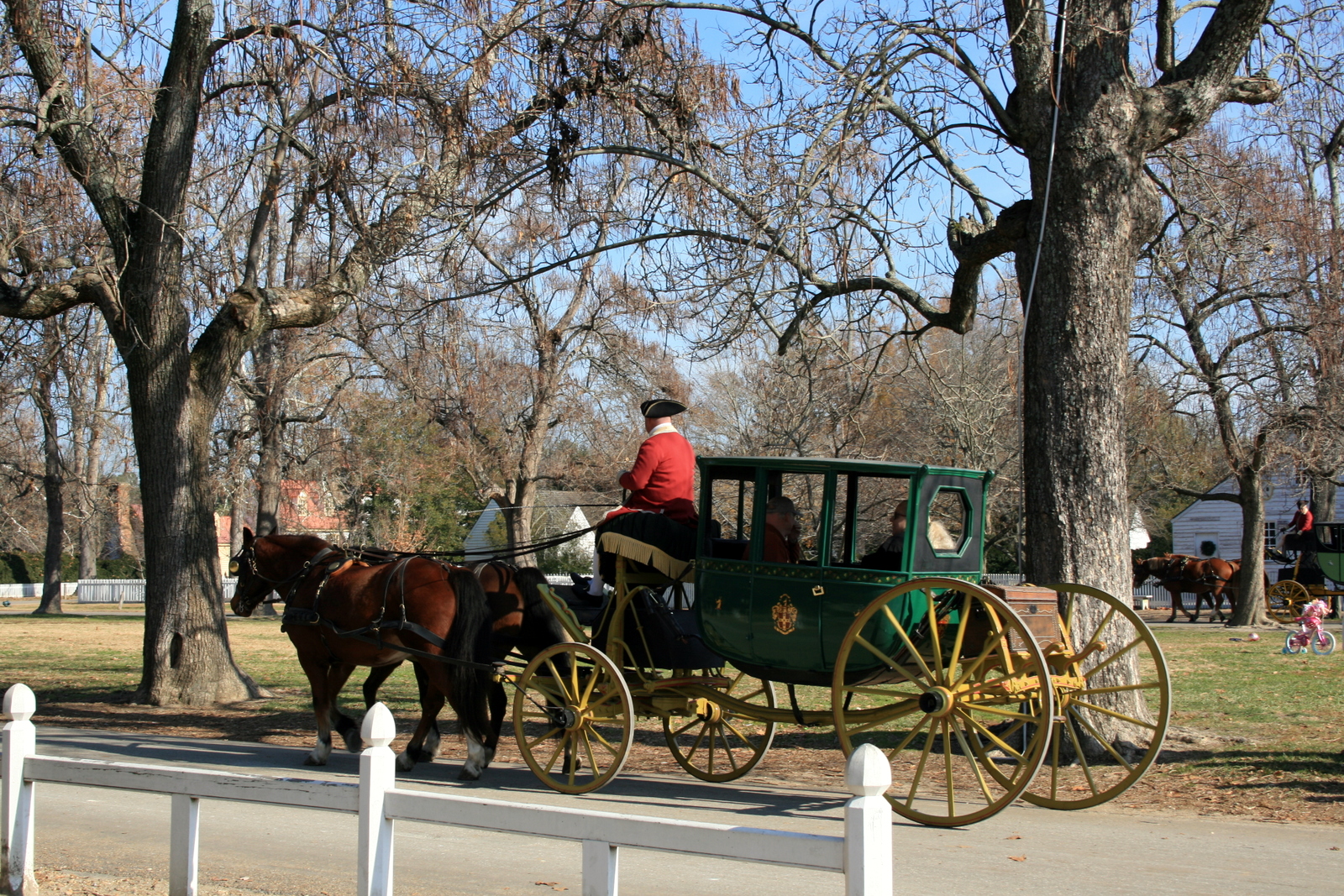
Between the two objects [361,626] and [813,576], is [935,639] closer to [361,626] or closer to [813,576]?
[813,576]

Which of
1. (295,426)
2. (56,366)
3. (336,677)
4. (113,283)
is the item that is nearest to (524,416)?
(295,426)

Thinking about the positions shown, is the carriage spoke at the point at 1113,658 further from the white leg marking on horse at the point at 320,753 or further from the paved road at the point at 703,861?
the white leg marking on horse at the point at 320,753

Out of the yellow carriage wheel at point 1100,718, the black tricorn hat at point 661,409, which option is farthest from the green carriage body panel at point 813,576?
the yellow carriage wheel at point 1100,718

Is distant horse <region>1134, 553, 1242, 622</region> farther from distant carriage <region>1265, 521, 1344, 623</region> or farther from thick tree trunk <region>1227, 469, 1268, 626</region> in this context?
thick tree trunk <region>1227, 469, 1268, 626</region>

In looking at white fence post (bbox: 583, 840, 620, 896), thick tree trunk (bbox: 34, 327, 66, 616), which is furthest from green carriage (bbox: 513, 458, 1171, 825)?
thick tree trunk (bbox: 34, 327, 66, 616)

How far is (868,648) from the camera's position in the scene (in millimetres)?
6938

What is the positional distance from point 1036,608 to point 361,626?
17.2ft

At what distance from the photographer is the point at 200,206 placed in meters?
12.6

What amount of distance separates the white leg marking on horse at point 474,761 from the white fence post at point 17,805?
3259mm

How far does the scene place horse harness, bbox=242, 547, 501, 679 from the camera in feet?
29.8

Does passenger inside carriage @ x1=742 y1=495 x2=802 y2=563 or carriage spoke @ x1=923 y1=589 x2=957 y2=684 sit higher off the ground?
passenger inside carriage @ x1=742 y1=495 x2=802 y2=563

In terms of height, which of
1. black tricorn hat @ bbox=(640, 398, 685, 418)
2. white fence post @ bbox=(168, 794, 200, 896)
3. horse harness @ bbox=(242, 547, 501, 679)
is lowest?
white fence post @ bbox=(168, 794, 200, 896)

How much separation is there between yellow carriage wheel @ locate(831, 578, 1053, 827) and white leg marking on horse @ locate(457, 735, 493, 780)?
2.88 meters

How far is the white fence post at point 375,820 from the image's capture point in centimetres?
488
